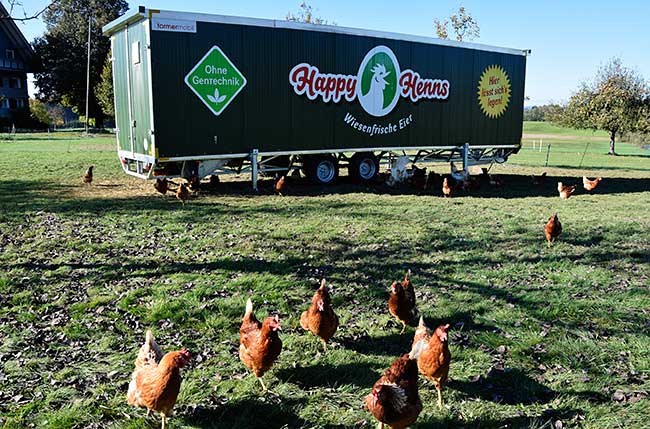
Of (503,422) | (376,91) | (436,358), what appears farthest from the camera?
(376,91)

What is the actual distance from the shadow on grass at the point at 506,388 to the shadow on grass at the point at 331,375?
604 mm

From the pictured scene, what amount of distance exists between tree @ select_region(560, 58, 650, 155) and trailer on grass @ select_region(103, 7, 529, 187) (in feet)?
74.6

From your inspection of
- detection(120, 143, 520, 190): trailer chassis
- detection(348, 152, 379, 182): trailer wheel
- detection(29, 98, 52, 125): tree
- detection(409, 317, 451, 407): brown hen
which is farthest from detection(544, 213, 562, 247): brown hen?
detection(29, 98, 52, 125): tree

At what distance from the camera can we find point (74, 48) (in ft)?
155

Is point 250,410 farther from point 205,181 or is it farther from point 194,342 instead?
point 205,181

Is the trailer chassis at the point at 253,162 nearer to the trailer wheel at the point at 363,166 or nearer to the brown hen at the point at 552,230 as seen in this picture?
the trailer wheel at the point at 363,166

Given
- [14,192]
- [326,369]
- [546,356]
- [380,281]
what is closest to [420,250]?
[380,281]

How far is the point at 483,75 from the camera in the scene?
1634 centimetres

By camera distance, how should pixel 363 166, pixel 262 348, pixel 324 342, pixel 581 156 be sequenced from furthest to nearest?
pixel 581 156 < pixel 363 166 < pixel 324 342 < pixel 262 348

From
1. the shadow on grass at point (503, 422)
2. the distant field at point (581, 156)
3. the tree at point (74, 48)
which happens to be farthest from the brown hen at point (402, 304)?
the tree at point (74, 48)

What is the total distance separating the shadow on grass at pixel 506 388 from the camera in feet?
11.3

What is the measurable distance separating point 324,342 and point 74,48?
51.9 m

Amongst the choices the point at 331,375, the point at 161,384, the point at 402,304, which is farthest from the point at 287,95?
the point at 161,384

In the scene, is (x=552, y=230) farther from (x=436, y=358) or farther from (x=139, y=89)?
(x=139, y=89)
